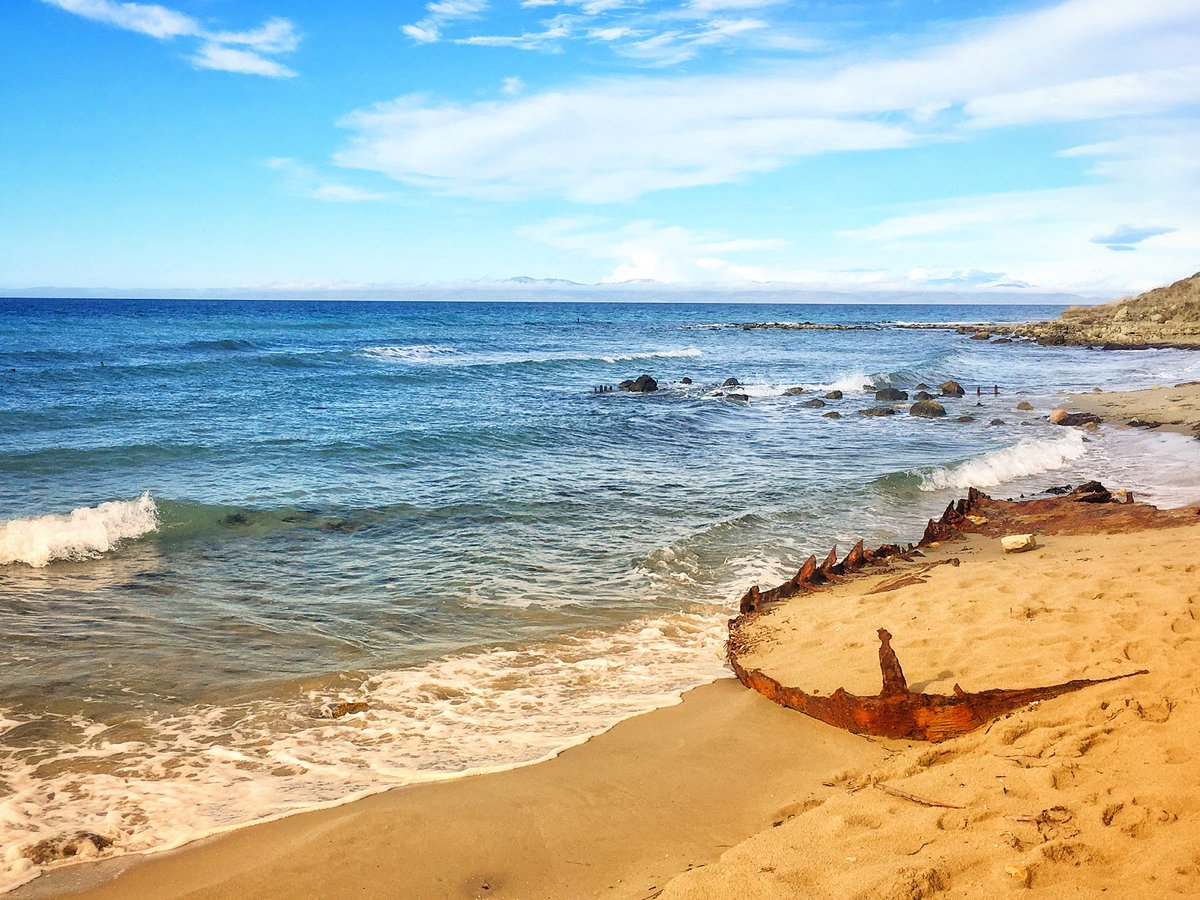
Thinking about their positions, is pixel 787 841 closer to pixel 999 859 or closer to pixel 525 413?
pixel 999 859

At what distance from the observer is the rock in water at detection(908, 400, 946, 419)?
2427 cm

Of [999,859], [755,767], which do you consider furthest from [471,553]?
[999,859]

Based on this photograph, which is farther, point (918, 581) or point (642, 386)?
point (642, 386)

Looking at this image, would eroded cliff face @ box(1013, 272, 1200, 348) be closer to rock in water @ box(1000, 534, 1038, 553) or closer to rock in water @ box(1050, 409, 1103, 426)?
rock in water @ box(1050, 409, 1103, 426)

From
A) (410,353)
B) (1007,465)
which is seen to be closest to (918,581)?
(1007,465)

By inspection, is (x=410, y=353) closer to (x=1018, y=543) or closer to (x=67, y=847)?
(x=1018, y=543)

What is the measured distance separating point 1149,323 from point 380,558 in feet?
192

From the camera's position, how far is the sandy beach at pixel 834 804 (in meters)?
3.51

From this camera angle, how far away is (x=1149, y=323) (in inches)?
2062

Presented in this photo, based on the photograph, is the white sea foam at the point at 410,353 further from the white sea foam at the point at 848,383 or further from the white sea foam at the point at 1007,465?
the white sea foam at the point at 1007,465

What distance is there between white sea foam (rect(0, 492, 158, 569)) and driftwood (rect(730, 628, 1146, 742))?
966cm

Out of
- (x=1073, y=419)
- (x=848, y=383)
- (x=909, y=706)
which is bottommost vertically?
(x=909, y=706)

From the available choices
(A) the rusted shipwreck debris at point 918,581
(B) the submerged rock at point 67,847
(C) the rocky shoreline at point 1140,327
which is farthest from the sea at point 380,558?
(C) the rocky shoreline at point 1140,327

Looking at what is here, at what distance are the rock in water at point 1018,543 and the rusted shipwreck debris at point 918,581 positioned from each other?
902mm
